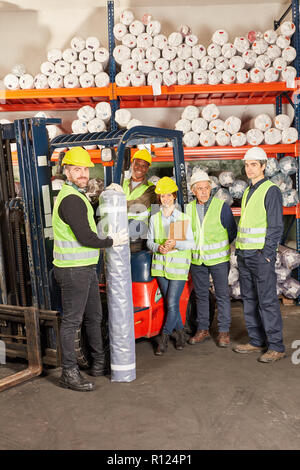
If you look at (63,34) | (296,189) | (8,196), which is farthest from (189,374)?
(63,34)

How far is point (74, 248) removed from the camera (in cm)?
383

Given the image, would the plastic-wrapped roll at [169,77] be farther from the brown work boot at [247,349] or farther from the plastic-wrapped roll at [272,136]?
the brown work boot at [247,349]

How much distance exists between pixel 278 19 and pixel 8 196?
16.9ft

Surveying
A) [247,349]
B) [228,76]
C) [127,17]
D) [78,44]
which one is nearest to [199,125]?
[228,76]

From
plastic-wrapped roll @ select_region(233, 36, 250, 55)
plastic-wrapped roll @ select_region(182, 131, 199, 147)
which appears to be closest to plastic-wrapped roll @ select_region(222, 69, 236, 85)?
plastic-wrapped roll @ select_region(233, 36, 250, 55)

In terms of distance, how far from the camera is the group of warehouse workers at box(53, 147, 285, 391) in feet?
12.6

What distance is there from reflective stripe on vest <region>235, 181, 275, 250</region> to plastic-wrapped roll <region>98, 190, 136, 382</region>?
125 centimetres

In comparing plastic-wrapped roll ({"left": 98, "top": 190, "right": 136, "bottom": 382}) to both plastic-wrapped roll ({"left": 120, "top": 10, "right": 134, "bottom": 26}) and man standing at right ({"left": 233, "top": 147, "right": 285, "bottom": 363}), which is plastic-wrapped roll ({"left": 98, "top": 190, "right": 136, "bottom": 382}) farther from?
plastic-wrapped roll ({"left": 120, "top": 10, "right": 134, "bottom": 26})

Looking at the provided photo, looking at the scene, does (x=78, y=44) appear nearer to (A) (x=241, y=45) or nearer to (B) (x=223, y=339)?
(A) (x=241, y=45)

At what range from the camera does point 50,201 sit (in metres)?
4.26

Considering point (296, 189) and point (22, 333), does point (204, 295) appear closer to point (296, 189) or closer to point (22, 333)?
point (22, 333)

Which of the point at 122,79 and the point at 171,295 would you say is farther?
the point at 122,79

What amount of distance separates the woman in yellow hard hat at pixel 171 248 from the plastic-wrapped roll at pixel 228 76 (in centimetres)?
→ 242

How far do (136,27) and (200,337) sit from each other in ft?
13.6
